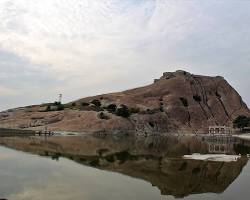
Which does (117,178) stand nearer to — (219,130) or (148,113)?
(148,113)

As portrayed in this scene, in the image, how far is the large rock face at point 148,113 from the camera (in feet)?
479

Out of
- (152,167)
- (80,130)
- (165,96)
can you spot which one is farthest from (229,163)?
(165,96)

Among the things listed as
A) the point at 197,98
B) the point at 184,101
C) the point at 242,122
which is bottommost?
the point at 242,122

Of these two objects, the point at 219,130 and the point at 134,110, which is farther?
the point at 219,130

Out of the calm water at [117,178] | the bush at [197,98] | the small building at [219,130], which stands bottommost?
the calm water at [117,178]

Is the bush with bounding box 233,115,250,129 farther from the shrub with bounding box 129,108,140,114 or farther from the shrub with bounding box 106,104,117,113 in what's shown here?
the shrub with bounding box 106,104,117,113

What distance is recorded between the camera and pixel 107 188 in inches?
1609

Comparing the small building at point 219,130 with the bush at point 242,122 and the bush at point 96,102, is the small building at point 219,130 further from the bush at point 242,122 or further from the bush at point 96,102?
the bush at point 96,102

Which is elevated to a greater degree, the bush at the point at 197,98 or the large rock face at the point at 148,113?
the bush at the point at 197,98

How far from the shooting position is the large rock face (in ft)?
479

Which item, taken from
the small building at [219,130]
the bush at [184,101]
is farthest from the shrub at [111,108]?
the small building at [219,130]

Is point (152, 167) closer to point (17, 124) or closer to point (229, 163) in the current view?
point (229, 163)

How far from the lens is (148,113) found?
169m

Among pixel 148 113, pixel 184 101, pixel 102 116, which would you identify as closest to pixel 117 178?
pixel 102 116
